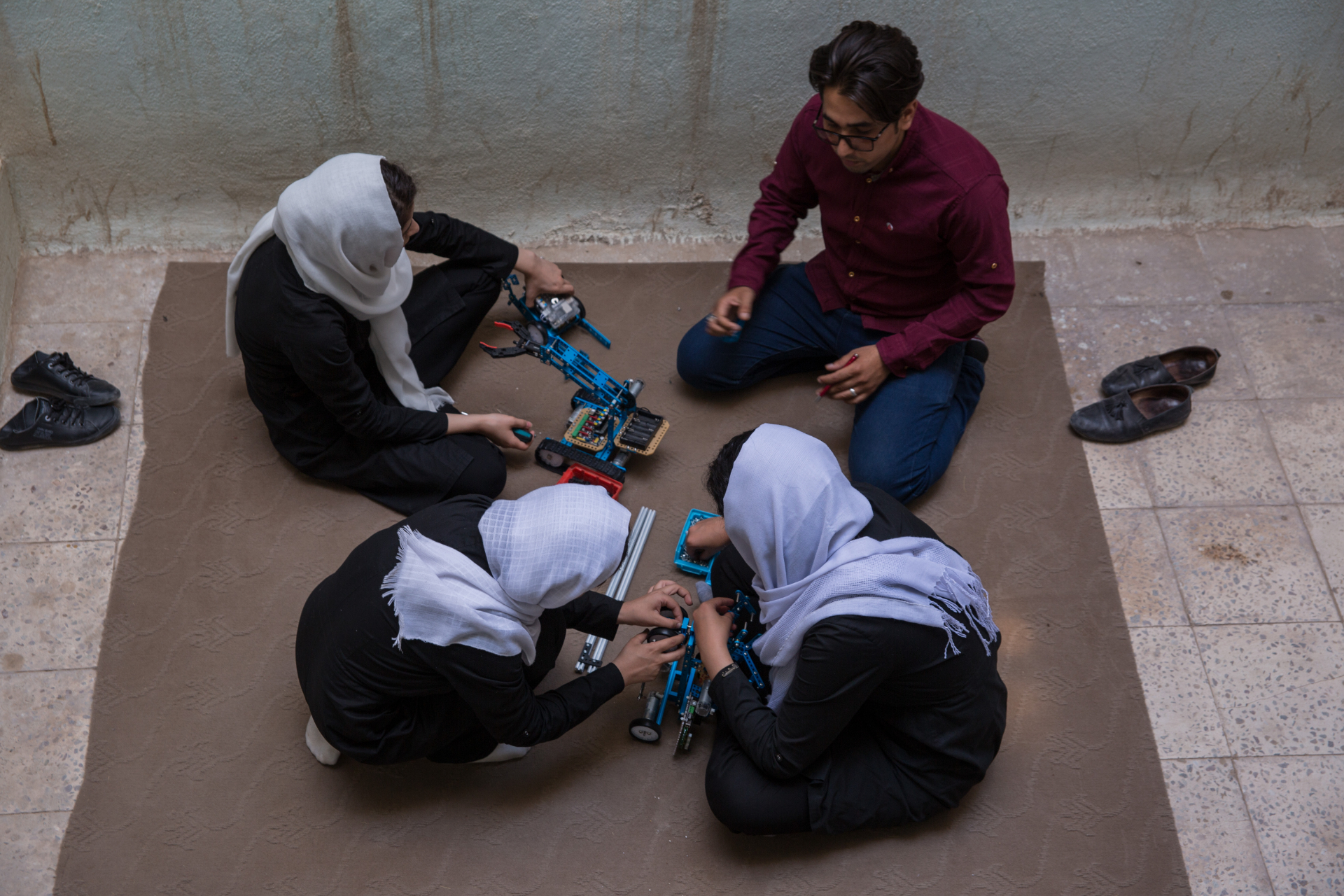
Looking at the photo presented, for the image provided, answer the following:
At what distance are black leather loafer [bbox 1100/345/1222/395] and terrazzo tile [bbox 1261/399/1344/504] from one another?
229mm

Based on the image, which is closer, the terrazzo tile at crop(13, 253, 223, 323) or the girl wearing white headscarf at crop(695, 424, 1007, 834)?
the girl wearing white headscarf at crop(695, 424, 1007, 834)

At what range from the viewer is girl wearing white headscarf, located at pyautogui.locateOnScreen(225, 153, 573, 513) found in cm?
242

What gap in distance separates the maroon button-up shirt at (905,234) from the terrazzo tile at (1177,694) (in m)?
0.99

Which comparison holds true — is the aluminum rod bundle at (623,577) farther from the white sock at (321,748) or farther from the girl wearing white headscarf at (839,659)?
the white sock at (321,748)

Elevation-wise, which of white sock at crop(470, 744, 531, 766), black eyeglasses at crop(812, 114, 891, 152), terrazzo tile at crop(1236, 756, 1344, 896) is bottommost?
white sock at crop(470, 744, 531, 766)

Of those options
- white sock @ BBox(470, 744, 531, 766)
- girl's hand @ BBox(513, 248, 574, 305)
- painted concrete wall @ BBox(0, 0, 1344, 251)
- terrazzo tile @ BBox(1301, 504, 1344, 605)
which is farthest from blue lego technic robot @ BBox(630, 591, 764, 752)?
terrazzo tile @ BBox(1301, 504, 1344, 605)

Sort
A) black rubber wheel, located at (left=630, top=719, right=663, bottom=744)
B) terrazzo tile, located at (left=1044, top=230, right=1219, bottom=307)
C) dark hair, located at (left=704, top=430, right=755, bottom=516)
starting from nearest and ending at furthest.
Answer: dark hair, located at (left=704, top=430, right=755, bottom=516) < black rubber wheel, located at (left=630, top=719, right=663, bottom=744) < terrazzo tile, located at (left=1044, top=230, right=1219, bottom=307)

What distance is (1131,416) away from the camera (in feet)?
10.1

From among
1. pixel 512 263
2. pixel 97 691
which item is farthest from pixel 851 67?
pixel 97 691

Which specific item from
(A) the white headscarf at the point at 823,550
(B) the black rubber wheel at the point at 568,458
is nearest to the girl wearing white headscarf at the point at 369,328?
(B) the black rubber wheel at the point at 568,458

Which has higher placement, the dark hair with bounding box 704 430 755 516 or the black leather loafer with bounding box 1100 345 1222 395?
the dark hair with bounding box 704 430 755 516

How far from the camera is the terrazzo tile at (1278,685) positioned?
2.60m

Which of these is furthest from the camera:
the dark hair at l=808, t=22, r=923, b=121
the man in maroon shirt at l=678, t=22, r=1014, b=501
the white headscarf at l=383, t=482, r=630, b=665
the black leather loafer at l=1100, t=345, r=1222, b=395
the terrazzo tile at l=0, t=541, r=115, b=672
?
the black leather loafer at l=1100, t=345, r=1222, b=395

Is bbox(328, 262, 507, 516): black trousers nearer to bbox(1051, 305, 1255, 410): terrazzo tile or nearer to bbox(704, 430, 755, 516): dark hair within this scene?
bbox(704, 430, 755, 516): dark hair
